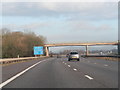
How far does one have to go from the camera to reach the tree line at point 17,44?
84312mm

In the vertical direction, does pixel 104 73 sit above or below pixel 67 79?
below

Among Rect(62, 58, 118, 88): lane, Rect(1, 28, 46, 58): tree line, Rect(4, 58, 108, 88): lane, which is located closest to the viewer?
Rect(4, 58, 108, 88): lane

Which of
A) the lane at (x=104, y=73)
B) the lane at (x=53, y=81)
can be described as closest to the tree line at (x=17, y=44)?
the lane at (x=104, y=73)

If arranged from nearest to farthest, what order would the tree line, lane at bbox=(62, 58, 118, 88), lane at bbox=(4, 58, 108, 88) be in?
lane at bbox=(4, 58, 108, 88) < lane at bbox=(62, 58, 118, 88) < the tree line

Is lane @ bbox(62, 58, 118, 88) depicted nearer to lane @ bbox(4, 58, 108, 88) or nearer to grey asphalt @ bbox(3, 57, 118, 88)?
grey asphalt @ bbox(3, 57, 118, 88)

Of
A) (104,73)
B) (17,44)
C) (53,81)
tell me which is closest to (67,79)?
(53,81)

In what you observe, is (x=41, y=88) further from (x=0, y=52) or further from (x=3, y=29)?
(x=3, y=29)

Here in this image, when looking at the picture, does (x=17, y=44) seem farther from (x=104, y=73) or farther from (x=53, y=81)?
(x=53, y=81)

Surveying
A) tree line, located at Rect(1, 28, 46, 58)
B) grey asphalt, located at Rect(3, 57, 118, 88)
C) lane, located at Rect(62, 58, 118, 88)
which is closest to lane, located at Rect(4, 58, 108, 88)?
grey asphalt, located at Rect(3, 57, 118, 88)

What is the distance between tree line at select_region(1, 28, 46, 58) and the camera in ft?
277

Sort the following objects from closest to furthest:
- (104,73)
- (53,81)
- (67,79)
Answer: (53,81), (67,79), (104,73)

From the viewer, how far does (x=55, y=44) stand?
112250mm

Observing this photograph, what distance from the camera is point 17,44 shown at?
8956 cm

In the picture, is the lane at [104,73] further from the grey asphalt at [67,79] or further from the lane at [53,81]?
the lane at [53,81]
